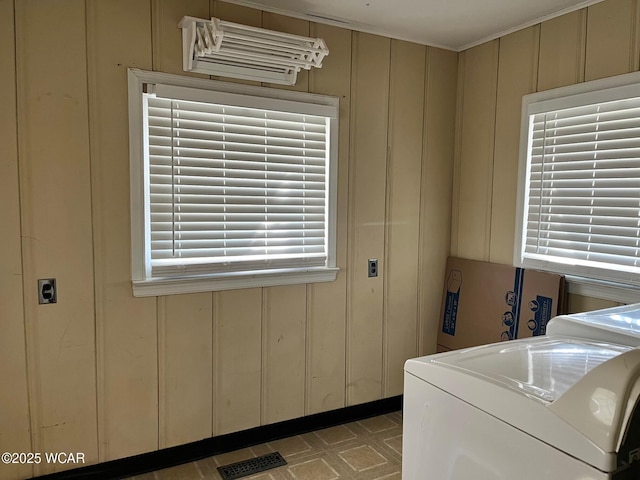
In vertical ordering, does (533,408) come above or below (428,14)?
below

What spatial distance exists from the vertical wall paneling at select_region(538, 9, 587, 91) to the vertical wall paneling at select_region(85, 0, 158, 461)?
84.5 inches

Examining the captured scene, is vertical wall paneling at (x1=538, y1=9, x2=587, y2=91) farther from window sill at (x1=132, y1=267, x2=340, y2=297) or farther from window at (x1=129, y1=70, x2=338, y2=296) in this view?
window sill at (x1=132, y1=267, x2=340, y2=297)

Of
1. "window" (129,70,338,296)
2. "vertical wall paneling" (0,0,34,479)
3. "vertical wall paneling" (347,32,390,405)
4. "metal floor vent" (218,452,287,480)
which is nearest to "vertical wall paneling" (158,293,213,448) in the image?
"window" (129,70,338,296)

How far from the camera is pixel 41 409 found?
7.07 feet

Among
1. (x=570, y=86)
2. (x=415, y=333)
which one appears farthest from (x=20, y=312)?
(x=570, y=86)

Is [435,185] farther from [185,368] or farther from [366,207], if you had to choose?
[185,368]

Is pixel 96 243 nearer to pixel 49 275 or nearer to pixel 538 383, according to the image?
pixel 49 275

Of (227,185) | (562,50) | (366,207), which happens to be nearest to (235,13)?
(227,185)

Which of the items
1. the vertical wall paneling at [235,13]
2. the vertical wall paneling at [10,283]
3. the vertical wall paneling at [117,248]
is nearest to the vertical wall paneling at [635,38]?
the vertical wall paneling at [235,13]

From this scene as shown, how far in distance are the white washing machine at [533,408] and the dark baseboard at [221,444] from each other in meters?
1.54

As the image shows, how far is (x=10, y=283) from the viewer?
206 cm

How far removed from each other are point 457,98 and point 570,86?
824 millimetres

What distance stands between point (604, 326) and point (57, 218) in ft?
7.34

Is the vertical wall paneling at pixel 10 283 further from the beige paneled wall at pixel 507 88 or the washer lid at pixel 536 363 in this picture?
the beige paneled wall at pixel 507 88
